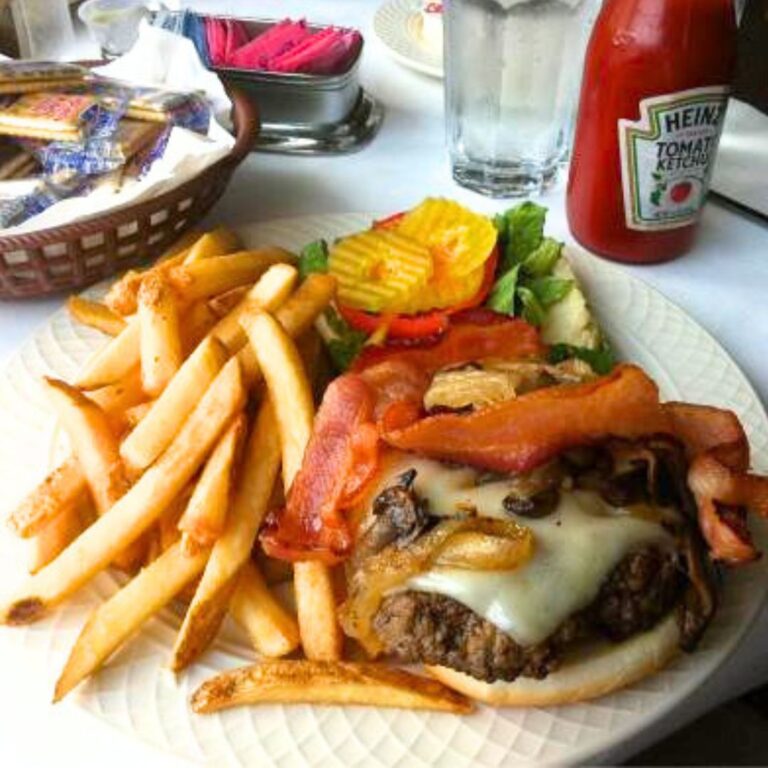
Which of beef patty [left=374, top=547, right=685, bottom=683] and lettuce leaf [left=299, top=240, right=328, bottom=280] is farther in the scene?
lettuce leaf [left=299, top=240, right=328, bottom=280]

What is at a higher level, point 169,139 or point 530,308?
point 169,139

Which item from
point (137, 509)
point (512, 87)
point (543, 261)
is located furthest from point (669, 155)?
→ point (137, 509)

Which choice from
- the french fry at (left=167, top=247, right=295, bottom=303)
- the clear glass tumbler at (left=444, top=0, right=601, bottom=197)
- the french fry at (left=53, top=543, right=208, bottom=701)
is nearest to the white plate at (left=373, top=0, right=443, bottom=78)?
the clear glass tumbler at (left=444, top=0, right=601, bottom=197)

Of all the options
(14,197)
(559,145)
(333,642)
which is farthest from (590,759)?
(559,145)

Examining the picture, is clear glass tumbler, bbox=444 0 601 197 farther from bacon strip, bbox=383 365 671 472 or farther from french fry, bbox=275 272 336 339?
bacon strip, bbox=383 365 671 472

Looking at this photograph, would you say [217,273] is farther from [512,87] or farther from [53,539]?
[512,87]

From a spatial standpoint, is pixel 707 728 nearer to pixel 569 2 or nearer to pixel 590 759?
pixel 590 759

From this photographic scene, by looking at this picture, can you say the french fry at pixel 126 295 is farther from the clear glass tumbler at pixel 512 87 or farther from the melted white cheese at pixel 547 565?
the clear glass tumbler at pixel 512 87
